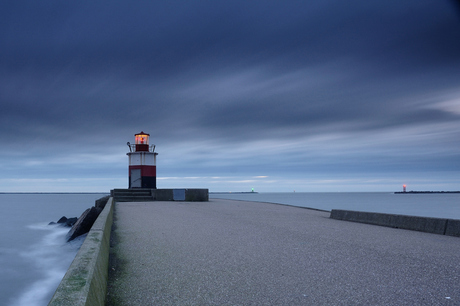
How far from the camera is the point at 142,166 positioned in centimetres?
2327

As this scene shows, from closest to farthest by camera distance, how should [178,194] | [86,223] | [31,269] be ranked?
[31,269] < [86,223] < [178,194]

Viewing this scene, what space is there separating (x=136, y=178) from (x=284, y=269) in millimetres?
20181

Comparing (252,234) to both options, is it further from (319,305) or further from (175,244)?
(319,305)

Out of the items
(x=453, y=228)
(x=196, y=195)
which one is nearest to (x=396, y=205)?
(x=196, y=195)

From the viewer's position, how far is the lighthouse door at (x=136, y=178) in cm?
2334

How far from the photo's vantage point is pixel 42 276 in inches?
428

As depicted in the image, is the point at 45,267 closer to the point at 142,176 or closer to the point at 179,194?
the point at 179,194

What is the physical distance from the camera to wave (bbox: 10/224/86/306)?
28.7 ft

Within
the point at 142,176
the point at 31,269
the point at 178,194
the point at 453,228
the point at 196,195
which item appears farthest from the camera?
the point at 142,176

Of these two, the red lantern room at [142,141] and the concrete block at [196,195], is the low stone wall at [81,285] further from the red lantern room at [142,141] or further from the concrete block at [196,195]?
the red lantern room at [142,141]

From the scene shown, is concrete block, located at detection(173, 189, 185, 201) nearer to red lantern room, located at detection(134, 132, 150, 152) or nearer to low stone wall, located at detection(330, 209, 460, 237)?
red lantern room, located at detection(134, 132, 150, 152)

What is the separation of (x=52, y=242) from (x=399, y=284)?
18.4m

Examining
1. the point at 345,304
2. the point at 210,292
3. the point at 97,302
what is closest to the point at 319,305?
the point at 345,304

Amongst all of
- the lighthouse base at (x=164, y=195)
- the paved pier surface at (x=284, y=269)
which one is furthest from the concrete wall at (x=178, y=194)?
the paved pier surface at (x=284, y=269)
